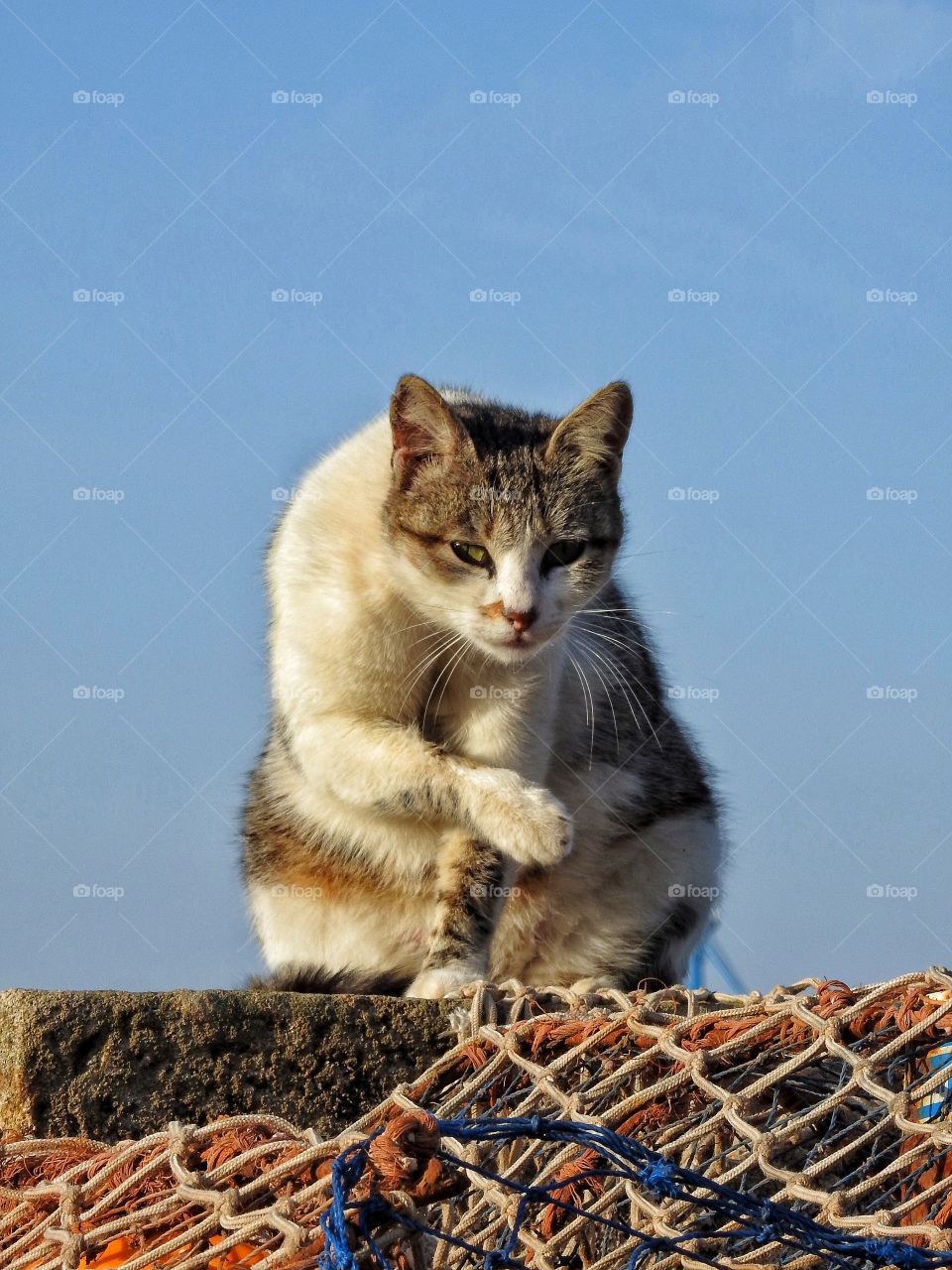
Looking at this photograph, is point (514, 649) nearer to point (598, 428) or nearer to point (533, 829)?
point (533, 829)

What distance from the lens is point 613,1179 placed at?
2377 mm

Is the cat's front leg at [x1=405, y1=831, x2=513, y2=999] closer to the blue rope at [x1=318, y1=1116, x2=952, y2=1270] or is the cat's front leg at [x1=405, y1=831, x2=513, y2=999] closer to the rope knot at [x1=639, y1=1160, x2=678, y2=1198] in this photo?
the blue rope at [x1=318, y1=1116, x2=952, y2=1270]

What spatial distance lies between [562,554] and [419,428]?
59 cm

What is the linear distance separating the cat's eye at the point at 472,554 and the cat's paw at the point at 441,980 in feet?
3.94

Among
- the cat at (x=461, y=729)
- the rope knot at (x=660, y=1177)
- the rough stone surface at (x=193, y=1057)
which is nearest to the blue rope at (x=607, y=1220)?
the rope knot at (x=660, y=1177)

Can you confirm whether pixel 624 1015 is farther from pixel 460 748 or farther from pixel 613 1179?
pixel 460 748

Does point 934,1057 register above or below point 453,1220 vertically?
above

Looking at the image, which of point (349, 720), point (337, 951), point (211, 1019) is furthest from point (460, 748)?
point (211, 1019)

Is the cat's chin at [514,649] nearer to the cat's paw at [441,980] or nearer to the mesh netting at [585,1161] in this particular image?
the cat's paw at [441,980]

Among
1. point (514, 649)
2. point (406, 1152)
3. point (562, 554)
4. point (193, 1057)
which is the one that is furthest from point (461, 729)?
point (406, 1152)

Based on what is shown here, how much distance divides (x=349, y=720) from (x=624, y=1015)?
71.7 inches

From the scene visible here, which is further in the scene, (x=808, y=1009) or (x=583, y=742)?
(x=583, y=742)

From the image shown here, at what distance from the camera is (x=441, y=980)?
13.0 ft

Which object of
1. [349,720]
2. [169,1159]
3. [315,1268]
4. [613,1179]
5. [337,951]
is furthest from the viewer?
[337,951]
